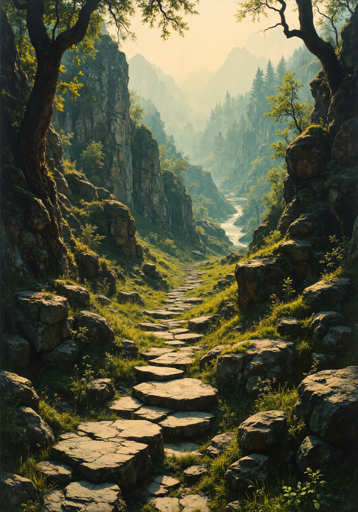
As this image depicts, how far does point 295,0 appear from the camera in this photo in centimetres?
1348

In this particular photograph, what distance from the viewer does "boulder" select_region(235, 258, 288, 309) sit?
32.8 ft

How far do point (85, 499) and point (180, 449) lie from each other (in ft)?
7.35

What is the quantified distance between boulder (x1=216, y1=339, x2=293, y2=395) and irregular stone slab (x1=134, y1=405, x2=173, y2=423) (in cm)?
155

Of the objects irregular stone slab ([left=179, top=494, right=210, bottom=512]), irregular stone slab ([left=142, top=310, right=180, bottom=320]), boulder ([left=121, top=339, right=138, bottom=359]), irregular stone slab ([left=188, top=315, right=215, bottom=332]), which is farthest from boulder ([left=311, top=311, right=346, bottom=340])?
irregular stone slab ([left=142, top=310, right=180, bottom=320])

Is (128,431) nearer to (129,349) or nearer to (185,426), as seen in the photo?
(185,426)

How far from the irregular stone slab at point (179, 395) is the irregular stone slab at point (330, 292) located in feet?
10.7

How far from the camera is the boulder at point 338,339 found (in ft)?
20.7

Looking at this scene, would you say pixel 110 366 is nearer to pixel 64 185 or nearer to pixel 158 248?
pixel 64 185

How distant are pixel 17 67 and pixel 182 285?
17.9 meters

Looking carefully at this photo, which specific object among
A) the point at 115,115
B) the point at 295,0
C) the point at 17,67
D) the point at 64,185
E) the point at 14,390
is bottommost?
the point at 14,390

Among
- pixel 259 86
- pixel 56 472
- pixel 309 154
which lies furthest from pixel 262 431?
pixel 259 86

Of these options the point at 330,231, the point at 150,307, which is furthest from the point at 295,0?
the point at 150,307

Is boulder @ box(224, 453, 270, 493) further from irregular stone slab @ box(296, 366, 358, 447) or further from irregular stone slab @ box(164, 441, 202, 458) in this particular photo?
irregular stone slab @ box(164, 441, 202, 458)

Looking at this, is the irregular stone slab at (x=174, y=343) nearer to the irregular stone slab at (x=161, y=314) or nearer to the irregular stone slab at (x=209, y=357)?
the irregular stone slab at (x=209, y=357)
